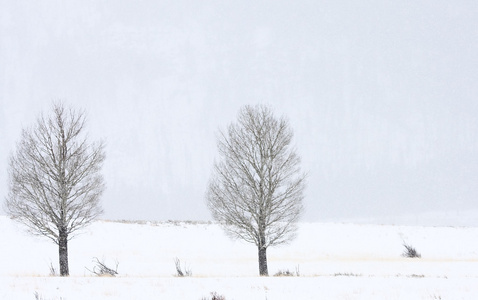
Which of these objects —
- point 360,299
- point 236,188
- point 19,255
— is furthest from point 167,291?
point 19,255

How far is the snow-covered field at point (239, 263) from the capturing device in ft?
50.2

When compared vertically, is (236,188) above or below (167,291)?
above

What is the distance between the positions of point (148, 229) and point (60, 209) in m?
19.9

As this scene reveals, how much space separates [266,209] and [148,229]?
21.2m

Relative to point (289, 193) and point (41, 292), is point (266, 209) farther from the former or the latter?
point (41, 292)

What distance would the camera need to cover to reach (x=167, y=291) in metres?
15.3

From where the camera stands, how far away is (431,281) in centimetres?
1789

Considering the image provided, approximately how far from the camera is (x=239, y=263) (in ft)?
102

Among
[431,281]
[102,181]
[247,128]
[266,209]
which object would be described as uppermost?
[247,128]

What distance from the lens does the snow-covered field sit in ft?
50.2

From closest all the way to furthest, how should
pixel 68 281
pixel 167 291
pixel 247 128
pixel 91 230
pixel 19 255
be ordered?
pixel 167 291, pixel 68 281, pixel 247 128, pixel 19 255, pixel 91 230

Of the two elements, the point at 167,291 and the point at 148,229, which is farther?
the point at 148,229

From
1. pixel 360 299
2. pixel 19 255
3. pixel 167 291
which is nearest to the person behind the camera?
pixel 360 299

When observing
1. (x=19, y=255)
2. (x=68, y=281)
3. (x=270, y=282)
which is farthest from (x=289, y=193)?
(x=19, y=255)
